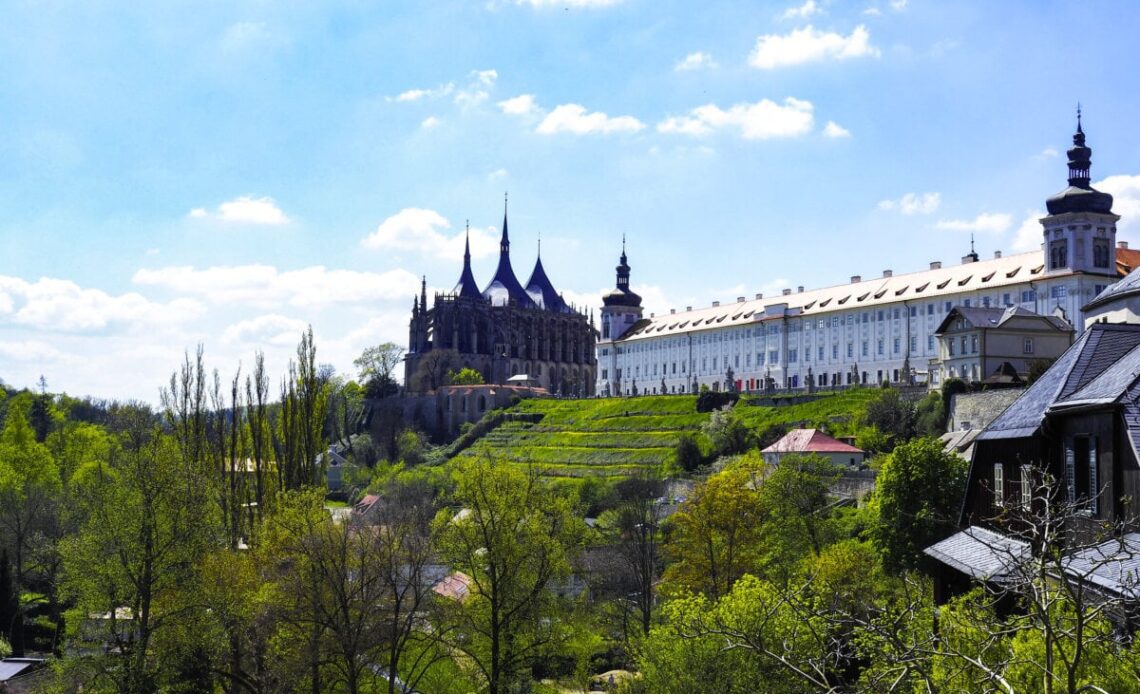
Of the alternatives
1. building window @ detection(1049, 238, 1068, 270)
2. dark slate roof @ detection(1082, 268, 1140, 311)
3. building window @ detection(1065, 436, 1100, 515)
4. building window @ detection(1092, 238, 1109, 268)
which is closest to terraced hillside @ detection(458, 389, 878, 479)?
building window @ detection(1049, 238, 1068, 270)

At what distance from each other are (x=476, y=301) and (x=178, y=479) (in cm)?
10366

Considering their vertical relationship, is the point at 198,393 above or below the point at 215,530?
above

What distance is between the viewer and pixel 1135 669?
32.3 ft

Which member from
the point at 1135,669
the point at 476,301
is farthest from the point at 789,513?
the point at 476,301

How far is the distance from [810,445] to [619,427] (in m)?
31.3

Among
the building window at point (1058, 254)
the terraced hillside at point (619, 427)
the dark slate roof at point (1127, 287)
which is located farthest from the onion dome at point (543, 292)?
the dark slate roof at point (1127, 287)

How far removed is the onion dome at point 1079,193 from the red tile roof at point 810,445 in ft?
85.4

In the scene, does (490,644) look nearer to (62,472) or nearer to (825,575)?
(825,575)

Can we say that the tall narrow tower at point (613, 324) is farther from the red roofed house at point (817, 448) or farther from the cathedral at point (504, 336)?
the red roofed house at point (817, 448)

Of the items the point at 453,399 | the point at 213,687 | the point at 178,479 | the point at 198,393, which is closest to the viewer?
the point at 213,687

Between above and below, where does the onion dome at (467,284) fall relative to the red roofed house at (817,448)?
above

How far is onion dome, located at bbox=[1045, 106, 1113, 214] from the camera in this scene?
7300 centimetres

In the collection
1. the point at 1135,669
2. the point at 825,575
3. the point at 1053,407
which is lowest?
the point at 825,575

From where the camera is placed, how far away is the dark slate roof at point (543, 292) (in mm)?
145750
